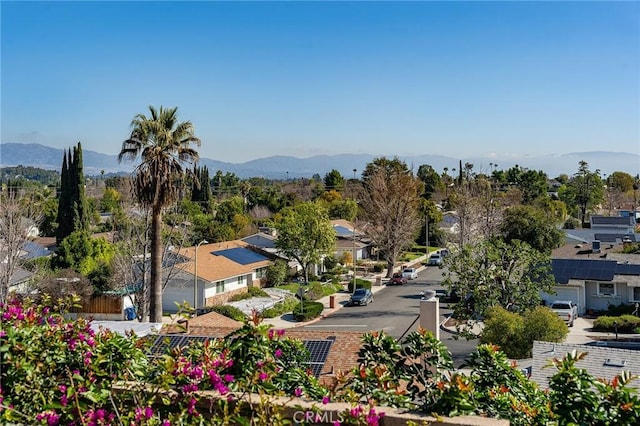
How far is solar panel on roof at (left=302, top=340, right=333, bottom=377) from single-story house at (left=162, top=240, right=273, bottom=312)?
19.7m

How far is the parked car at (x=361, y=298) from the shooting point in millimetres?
39812

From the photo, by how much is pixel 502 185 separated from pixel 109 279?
82709mm

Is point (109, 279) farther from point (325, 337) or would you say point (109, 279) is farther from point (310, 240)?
point (325, 337)

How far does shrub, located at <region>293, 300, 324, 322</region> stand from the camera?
35281mm

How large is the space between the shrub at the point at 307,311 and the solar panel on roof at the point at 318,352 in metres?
19.2

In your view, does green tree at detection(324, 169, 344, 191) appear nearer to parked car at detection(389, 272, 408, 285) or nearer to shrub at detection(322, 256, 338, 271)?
shrub at detection(322, 256, 338, 271)

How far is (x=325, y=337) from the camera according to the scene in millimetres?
16828

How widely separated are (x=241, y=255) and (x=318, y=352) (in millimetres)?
31034

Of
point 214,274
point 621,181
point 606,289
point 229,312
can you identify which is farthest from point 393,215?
point 621,181

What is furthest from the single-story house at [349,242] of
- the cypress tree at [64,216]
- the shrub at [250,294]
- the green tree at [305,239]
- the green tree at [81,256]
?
the green tree at [81,256]

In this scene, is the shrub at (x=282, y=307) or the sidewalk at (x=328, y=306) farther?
the shrub at (x=282, y=307)

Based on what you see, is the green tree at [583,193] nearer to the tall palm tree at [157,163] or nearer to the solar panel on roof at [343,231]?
the solar panel on roof at [343,231]

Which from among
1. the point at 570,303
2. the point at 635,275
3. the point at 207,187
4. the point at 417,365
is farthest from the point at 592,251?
the point at 207,187

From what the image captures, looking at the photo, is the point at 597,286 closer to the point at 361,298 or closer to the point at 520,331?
the point at 361,298
